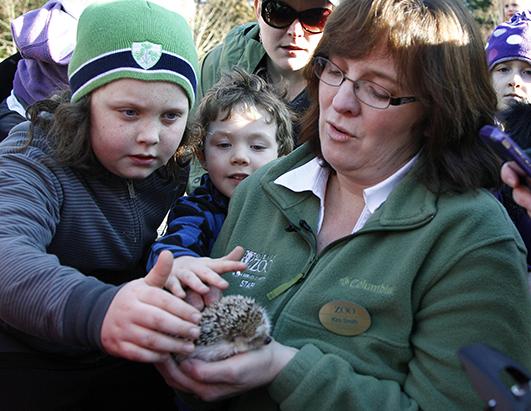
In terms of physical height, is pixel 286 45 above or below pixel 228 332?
above

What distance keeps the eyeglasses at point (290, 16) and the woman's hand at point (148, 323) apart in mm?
2126

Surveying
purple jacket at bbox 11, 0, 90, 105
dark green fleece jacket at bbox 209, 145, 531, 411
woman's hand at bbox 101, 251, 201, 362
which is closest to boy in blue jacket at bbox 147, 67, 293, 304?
dark green fleece jacket at bbox 209, 145, 531, 411

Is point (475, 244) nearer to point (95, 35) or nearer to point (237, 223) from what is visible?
point (237, 223)

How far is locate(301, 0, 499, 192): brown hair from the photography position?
88.3 inches

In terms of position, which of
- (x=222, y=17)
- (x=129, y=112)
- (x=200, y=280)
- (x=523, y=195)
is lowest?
(x=222, y=17)

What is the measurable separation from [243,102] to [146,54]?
0.82m

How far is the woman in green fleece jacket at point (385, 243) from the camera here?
2053mm

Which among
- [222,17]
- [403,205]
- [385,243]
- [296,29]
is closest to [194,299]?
[385,243]

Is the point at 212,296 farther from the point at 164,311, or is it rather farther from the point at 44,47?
the point at 44,47

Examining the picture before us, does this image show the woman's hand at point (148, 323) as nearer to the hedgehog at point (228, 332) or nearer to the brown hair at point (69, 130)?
the hedgehog at point (228, 332)

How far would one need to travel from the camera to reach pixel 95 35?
2.51 metres

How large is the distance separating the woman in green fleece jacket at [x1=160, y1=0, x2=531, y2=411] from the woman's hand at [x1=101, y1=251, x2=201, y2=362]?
184mm

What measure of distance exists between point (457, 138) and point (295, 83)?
169 cm

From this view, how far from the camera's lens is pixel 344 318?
219 cm
